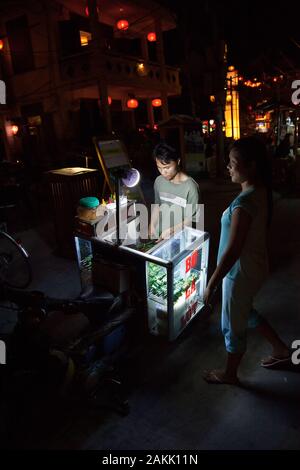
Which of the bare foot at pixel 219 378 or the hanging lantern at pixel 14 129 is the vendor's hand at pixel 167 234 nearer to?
the bare foot at pixel 219 378

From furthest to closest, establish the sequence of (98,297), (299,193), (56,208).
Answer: (299,193) < (56,208) < (98,297)

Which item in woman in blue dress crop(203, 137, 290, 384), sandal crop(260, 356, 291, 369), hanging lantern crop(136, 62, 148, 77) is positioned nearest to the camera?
woman in blue dress crop(203, 137, 290, 384)

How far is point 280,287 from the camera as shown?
202 inches

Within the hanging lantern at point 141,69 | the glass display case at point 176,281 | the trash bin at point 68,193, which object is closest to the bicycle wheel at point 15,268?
the trash bin at point 68,193

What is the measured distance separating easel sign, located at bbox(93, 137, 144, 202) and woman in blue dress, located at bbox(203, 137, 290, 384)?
13.0 feet

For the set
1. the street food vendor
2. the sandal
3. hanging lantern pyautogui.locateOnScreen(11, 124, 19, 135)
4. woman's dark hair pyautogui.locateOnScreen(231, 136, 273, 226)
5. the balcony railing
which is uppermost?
the balcony railing

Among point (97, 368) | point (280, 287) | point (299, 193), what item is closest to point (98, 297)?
point (97, 368)

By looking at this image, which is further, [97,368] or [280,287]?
[280,287]

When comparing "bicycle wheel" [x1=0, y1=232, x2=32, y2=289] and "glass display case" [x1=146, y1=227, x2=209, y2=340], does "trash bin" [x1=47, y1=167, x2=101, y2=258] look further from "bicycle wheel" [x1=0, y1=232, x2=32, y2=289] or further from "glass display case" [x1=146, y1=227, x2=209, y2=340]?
"glass display case" [x1=146, y1=227, x2=209, y2=340]

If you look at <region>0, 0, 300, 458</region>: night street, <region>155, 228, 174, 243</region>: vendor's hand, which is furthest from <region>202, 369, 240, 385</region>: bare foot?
<region>155, 228, 174, 243</region>: vendor's hand

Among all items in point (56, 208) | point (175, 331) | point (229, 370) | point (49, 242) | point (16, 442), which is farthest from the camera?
point (49, 242)

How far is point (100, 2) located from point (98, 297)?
16.6m

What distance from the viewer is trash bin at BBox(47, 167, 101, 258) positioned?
615 cm
